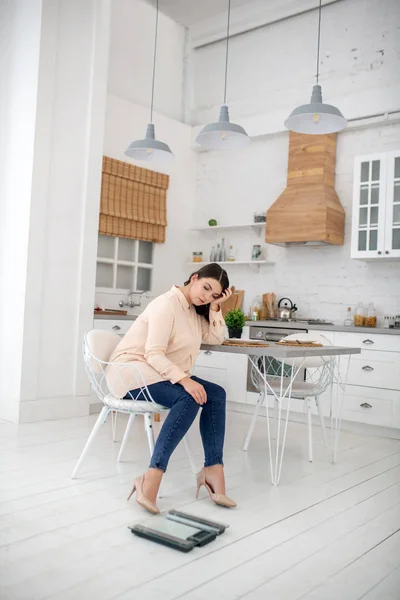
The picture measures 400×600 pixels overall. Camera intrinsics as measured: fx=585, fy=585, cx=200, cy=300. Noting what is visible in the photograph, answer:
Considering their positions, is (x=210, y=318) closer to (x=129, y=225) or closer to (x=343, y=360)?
(x=343, y=360)

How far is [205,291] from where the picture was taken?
3035 millimetres

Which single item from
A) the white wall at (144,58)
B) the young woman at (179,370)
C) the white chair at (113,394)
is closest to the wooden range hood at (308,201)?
the white wall at (144,58)

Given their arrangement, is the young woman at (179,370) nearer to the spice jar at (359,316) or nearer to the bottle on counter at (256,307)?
the spice jar at (359,316)

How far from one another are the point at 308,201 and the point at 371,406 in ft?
6.66

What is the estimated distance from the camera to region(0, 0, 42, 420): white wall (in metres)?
4.61

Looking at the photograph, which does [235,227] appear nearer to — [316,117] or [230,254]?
[230,254]

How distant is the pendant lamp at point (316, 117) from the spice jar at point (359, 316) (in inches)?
81.9

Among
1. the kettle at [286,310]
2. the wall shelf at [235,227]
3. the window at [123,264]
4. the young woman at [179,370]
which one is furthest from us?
the wall shelf at [235,227]

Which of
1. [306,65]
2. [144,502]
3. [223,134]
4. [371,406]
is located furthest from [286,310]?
[144,502]

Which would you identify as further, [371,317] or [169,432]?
[371,317]

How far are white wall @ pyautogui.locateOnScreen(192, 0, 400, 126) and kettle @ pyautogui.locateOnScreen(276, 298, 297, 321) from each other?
6.19ft

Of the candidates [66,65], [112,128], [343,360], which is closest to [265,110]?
[112,128]

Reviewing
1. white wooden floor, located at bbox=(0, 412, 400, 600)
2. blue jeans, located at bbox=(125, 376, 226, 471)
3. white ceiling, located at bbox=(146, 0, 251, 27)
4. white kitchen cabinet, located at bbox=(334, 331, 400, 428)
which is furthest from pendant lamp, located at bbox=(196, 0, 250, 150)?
white ceiling, located at bbox=(146, 0, 251, 27)

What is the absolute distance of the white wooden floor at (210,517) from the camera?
1.94 m
